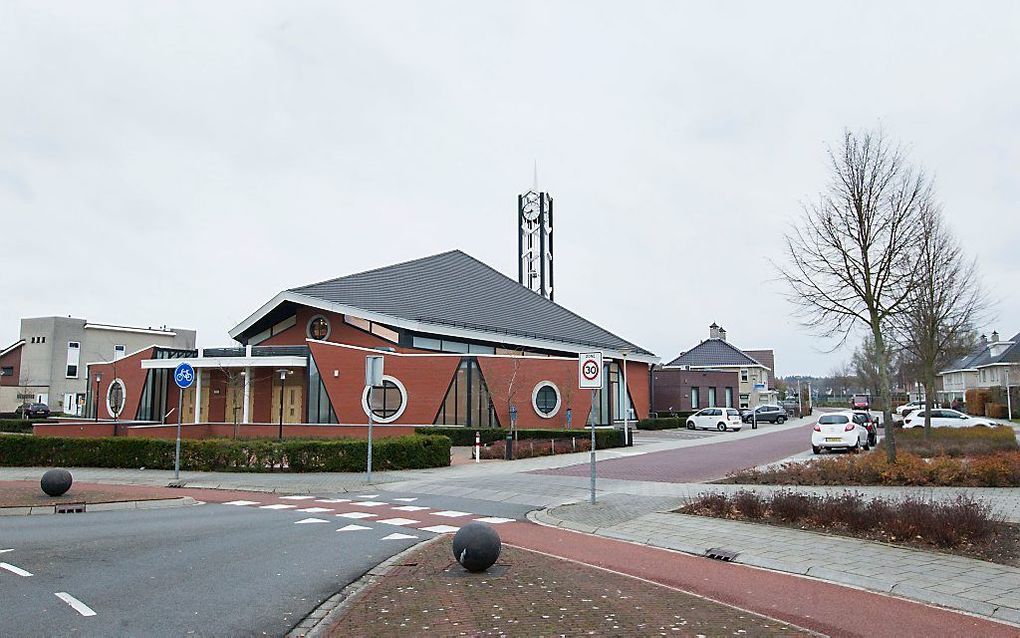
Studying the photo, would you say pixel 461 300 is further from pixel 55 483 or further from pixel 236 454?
pixel 55 483

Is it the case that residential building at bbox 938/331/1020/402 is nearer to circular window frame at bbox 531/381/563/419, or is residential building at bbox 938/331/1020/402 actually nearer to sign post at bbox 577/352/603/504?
circular window frame at bbox 531/381/563/419

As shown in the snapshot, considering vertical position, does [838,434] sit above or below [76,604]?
above

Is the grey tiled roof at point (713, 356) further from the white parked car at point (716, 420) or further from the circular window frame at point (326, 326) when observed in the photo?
the circular window frame at point (326, 326)

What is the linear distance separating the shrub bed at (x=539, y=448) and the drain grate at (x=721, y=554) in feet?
54.9

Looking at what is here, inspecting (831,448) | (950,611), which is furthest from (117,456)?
(831,448)

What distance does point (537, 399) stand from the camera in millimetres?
36906

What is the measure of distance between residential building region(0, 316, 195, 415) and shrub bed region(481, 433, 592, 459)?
203 feet

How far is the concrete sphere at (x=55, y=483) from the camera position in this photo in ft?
46.2

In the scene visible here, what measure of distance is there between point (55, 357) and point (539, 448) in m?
68.9

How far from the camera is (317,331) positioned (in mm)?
41719

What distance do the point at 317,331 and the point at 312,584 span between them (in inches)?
1388

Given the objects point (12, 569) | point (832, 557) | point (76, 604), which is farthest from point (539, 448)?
point (76, 604)

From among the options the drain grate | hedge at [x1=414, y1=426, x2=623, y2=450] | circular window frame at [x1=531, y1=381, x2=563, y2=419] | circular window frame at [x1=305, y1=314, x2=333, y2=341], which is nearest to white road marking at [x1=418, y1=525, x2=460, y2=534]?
the drain grate

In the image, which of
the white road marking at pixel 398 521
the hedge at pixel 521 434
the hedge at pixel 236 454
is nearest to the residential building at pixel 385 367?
the hedge at pixel 521 434
